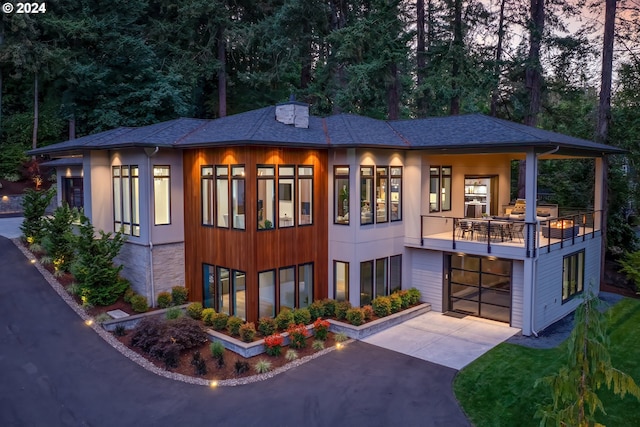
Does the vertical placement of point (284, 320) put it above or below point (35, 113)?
below

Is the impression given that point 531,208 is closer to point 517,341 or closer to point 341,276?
point 517,341

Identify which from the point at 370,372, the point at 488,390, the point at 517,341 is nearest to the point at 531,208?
the point at 517,341

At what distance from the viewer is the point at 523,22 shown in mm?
24656

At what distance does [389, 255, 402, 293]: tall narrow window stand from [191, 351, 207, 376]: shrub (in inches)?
265

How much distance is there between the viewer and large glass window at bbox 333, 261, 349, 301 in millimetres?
14391

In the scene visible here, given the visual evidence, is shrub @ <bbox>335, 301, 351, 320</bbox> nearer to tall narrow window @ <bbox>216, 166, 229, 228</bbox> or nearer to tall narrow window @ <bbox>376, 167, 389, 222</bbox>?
tall narrow window @ <bbox>376, 167, 389, 222</bbox>

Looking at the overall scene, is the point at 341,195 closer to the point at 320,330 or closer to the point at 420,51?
the point at 320,330

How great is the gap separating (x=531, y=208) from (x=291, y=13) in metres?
17.3

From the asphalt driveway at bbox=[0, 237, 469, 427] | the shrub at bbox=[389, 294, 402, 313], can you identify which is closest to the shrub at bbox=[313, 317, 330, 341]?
the asphalt driveway at bbox=[0, 237, 469, 427]

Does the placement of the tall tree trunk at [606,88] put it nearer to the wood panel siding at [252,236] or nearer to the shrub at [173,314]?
the wood panel siding at [252,236]

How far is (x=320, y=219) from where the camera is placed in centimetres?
1446

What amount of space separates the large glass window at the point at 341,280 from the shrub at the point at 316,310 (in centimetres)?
87

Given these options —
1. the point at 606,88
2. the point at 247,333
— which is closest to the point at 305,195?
the point at 247,333

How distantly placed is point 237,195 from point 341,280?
4.17m
